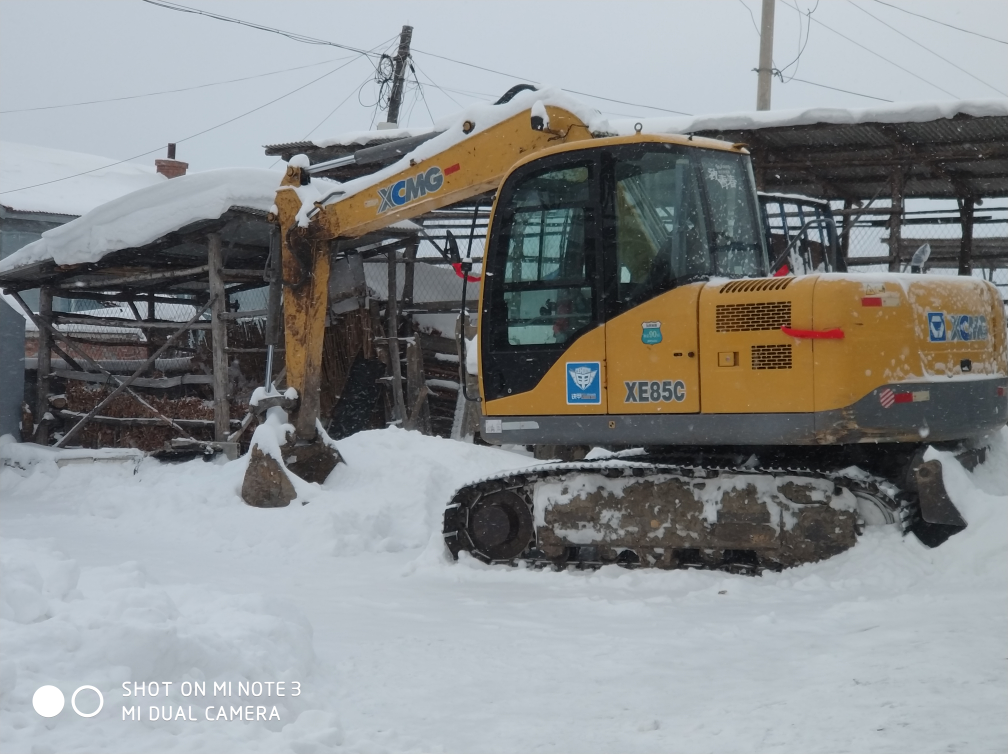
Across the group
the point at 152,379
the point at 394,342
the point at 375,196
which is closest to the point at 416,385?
the point at 394,342

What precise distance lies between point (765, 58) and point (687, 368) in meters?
12.8

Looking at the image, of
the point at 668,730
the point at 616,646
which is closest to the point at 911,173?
the point at 616,646

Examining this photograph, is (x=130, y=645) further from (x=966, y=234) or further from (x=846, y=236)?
(x=966, y=234)

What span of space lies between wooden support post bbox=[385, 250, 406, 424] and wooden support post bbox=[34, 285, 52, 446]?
13.5 feet

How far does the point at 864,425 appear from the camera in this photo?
556 centimetres

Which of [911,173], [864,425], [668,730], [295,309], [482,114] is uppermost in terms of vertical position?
[911,173]

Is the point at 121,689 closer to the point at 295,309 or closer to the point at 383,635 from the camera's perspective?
the point at 383,635

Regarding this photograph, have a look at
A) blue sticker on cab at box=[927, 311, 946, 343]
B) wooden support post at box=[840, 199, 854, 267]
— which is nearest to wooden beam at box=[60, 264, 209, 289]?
wooden support post at box=[840, 199, 854, 267]

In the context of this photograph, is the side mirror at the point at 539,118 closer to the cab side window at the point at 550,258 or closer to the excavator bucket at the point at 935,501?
the cab side window at the point at 550,258

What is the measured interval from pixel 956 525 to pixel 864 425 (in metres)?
0.78

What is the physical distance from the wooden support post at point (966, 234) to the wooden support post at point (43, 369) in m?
11.1

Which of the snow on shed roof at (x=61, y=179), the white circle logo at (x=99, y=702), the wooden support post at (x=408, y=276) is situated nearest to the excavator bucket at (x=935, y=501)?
the white circle logo at (x=99, y=702)

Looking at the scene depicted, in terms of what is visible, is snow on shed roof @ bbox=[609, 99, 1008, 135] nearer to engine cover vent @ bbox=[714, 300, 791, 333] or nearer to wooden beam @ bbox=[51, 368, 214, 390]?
engine cover vent @ bbox=[714, 300, 791, 333]

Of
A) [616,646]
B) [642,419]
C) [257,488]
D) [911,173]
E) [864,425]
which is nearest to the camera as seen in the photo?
[616,646]
